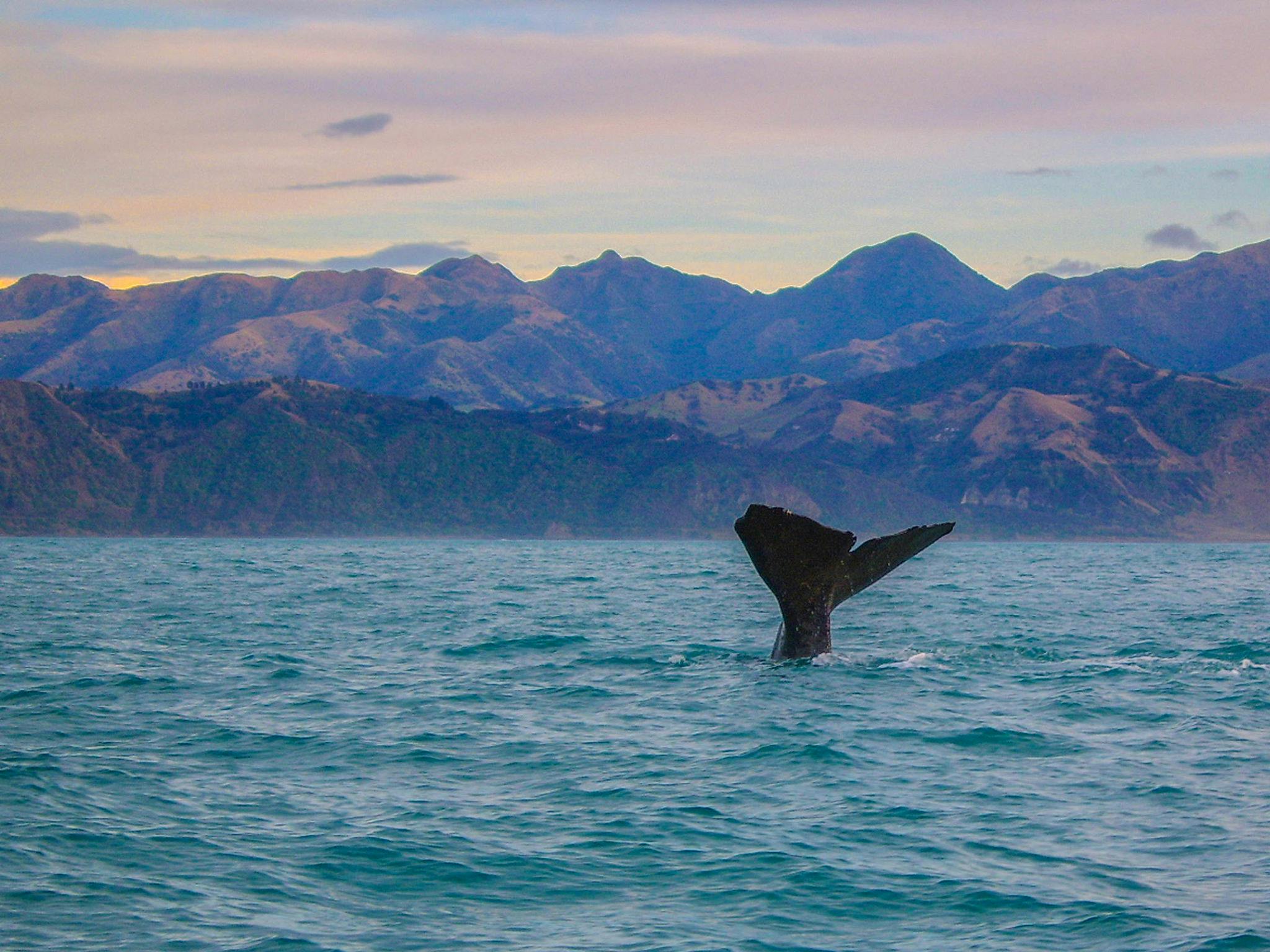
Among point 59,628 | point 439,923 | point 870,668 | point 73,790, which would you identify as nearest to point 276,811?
point 73,790

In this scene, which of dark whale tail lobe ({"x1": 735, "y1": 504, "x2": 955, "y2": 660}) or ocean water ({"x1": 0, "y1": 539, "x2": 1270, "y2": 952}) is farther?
dark whale tail lobe ({"x1": 735, "y1": 504, "x2": 955, "y2": 660})

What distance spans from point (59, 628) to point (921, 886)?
30.2 meters

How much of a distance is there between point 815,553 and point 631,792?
6.34 metres

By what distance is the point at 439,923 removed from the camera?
11.9m

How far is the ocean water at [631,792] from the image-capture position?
39.3 feet

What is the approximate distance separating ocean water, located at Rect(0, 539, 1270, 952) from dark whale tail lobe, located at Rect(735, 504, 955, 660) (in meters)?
1.74

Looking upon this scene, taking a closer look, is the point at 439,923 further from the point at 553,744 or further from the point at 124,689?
the point at 124,689

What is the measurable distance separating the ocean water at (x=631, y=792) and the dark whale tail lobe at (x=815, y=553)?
1743 millimetres

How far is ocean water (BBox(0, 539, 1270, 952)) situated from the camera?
11969 mm

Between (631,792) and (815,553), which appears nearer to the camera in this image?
(631,792)

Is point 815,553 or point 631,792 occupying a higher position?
point 815,553

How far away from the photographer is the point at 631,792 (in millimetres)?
16125

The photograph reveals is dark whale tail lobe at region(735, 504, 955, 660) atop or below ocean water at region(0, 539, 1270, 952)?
atop

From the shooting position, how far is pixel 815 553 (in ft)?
70.1
